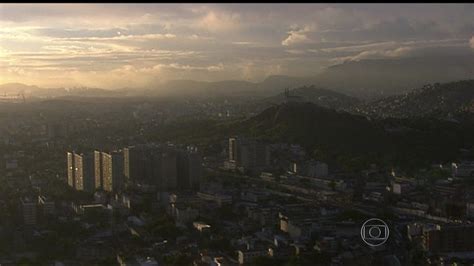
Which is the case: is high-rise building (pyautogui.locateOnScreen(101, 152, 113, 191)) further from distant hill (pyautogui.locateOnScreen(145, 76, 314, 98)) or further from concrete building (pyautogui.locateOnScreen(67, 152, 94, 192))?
distant hill (pyautogui.locateOnScreen(145, 76, 314, 98))

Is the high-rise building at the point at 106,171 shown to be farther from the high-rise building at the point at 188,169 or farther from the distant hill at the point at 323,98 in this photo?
the distant hill at the point at 323,98

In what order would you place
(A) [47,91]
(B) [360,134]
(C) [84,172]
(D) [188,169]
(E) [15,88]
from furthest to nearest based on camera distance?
(B) [360,134]
(A) [47,91]
(E) [15,88]
(C) [84,172]
(D) [188,169]

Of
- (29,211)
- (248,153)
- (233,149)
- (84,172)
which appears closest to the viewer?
(29,211)

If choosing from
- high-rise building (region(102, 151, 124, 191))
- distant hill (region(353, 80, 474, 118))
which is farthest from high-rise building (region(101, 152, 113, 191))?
distant hill (region(353, 80, 474, 118))

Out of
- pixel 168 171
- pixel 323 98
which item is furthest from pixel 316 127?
pixel 168 171

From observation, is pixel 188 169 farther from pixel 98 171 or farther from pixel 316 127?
pixel 316 127

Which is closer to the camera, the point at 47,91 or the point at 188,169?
the point at 188,169

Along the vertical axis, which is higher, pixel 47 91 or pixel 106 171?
pixel 47 91

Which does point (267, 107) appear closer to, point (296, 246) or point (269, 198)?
point (269, 198)
